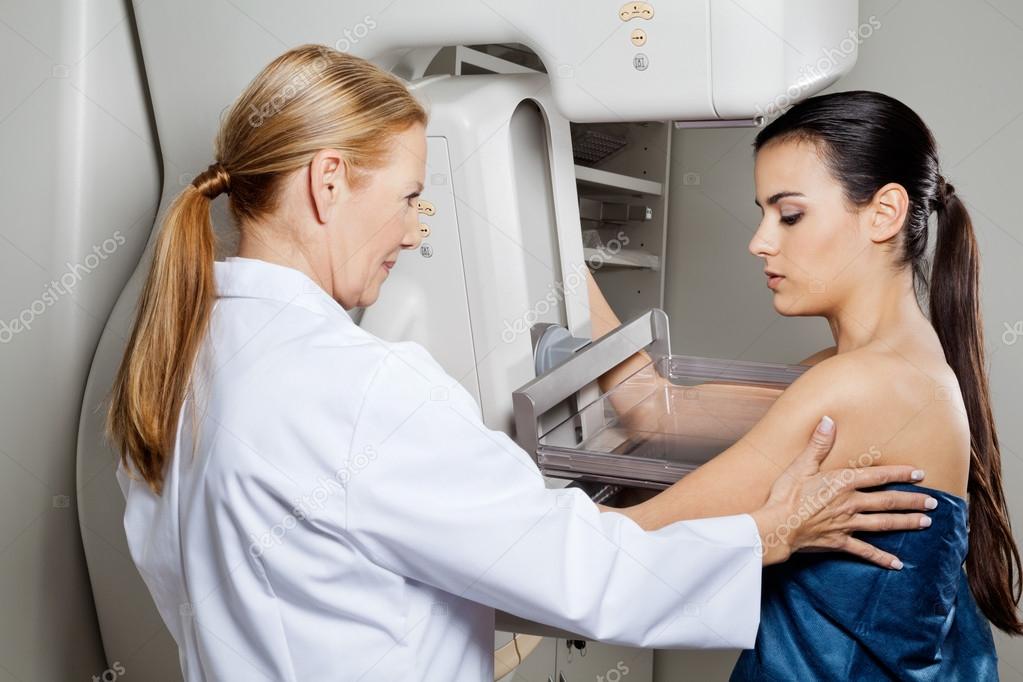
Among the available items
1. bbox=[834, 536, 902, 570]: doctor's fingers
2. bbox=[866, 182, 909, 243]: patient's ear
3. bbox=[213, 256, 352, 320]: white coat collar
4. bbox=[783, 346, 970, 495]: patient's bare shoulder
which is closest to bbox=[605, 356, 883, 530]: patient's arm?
bbox=[783, 346, 970, 495]: patient's bare shoulder

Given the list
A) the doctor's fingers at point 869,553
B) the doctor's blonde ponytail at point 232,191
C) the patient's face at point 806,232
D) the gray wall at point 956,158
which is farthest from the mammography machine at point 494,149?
the gray wall at point 956,158

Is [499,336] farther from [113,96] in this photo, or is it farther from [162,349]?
[113,96]

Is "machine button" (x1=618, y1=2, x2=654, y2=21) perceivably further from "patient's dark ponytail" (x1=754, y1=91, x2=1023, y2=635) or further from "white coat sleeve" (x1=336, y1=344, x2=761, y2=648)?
"white coat sleeve" (x1=336, y1=344, x2=761, y2=648)

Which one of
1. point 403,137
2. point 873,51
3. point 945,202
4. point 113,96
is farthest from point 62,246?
point 873,51

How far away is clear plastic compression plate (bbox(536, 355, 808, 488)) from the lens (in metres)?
1.50

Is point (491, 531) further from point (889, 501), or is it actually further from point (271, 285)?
point (889, 501)

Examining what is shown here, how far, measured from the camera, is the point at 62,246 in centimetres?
169

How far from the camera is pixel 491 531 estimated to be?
104cm

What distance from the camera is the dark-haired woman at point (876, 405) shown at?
4.42 ft

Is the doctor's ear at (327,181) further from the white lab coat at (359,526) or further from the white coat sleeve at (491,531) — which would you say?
the white coat sleeve at (491,531)

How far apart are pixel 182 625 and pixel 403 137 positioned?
0.64 meters

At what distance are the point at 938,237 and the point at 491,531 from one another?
940mm

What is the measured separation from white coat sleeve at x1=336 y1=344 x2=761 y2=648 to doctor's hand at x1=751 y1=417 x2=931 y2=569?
12 cm

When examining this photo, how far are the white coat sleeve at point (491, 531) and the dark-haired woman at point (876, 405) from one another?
0.61ft
